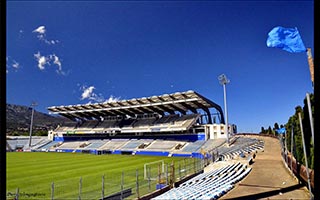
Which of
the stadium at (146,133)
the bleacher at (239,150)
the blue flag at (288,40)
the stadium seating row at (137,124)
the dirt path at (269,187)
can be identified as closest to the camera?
the blue flag at (288,40)

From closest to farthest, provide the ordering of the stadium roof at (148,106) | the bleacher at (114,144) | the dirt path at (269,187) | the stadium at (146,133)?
the dirt path at (269,187) → the stadium at (146,133) → the stadium roof at (148,106) → the bleacher at (114,144)

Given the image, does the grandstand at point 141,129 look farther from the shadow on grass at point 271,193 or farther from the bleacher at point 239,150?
the shadow on grass at point 271,193

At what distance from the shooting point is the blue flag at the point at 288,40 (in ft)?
19.1

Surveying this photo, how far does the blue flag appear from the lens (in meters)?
5.82

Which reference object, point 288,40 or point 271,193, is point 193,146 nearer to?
point 271,193

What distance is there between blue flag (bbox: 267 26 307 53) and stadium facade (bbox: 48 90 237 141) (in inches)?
1341

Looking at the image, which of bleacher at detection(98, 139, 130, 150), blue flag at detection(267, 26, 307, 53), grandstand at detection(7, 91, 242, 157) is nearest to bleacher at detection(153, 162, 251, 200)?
blue flag at detection(267, 26, 307, 53)

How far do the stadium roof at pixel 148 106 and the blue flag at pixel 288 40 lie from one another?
1341 inches

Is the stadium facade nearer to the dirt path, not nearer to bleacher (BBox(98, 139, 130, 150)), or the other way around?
bleacher (BBox(98, 139, 130, 150))

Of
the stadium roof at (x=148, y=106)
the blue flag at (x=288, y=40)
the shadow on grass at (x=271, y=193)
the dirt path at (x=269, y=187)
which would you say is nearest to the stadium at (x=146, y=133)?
the stadium roof at (x=148, y=106)

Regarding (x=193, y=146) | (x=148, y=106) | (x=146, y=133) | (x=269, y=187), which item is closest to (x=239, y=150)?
(x=193, y=146)

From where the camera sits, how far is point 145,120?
53156 mm
